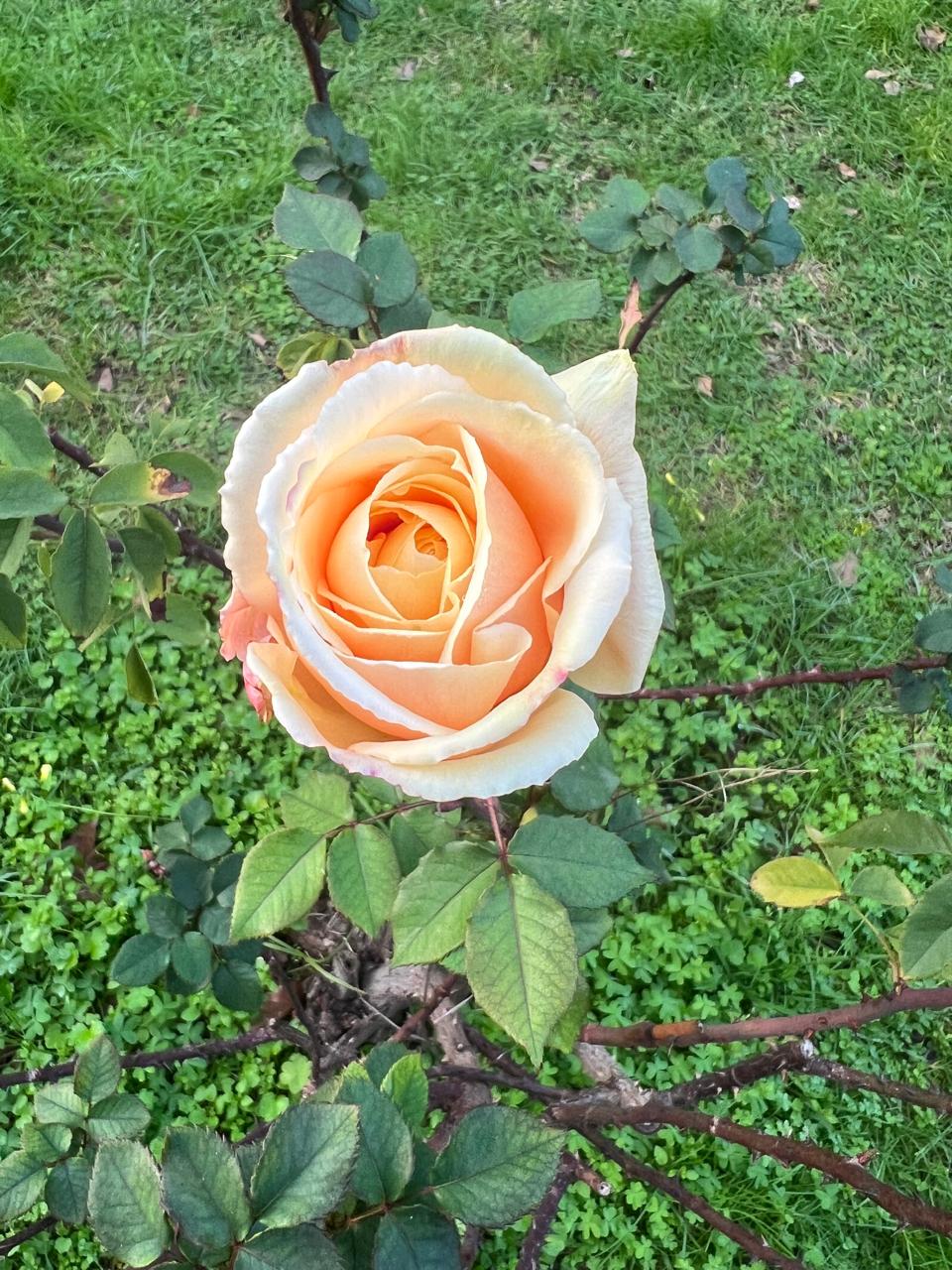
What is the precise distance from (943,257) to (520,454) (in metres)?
2.76

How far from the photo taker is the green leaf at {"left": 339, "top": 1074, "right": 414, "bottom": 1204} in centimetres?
61

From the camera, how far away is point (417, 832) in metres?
1.02

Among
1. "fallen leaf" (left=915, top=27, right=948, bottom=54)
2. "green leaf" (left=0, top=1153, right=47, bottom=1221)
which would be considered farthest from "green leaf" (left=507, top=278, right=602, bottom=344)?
"fallen leaf" (left=915, top=27, right=948, bottom=54)

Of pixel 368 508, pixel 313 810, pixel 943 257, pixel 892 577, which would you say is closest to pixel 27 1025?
pixel 313 810

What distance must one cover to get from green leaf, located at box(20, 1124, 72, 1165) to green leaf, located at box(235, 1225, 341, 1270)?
403mm

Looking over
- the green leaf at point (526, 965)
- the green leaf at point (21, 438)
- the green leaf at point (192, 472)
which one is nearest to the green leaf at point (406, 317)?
the green leaf at point (192, 472)

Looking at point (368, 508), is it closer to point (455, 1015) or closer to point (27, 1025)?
point (455, 1015)

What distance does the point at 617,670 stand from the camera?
2.40 feet

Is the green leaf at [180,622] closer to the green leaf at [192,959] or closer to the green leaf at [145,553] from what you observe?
the green leaf at [145,553]

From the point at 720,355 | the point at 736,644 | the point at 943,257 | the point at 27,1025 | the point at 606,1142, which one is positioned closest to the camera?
the point at 606,1142

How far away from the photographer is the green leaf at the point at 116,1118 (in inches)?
35.0

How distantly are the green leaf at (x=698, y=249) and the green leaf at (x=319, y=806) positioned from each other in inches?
26.3

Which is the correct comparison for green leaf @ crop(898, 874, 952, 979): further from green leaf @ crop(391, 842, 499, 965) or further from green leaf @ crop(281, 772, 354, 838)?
green leaf @ crop(281, 772, 354, 838)

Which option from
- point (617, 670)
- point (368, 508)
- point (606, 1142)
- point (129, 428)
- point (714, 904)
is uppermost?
point (368, 508)
